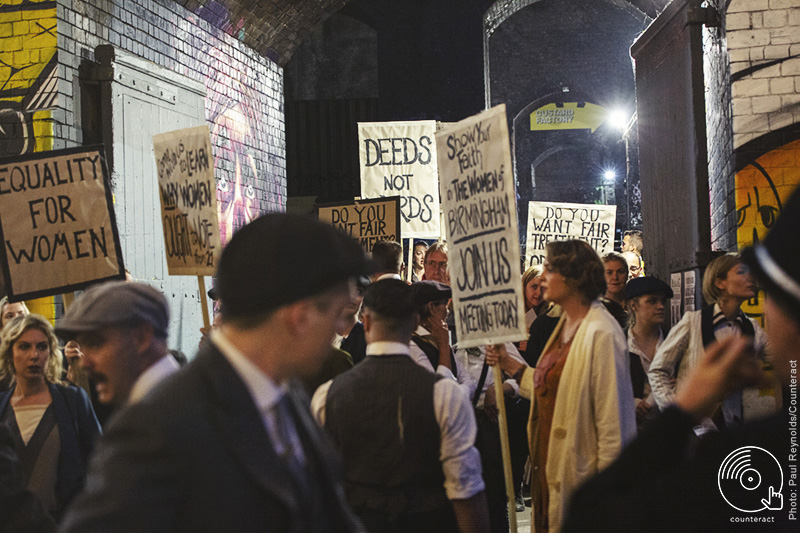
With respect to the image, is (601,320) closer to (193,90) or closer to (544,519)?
(544,519)

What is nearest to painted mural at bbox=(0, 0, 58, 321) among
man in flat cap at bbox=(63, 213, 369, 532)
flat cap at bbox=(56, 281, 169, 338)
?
flat cap at bbox=(56, 281, 169, 338)

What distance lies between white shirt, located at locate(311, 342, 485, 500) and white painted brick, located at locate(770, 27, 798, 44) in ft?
17.8

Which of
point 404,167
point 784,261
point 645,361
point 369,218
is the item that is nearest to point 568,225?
point 404,167

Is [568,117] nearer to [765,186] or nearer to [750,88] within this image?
[750,88]

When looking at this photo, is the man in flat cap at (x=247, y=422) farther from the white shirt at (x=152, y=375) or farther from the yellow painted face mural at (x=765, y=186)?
the yellow painted face mural at (x=765, y=186)

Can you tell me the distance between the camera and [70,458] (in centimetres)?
358

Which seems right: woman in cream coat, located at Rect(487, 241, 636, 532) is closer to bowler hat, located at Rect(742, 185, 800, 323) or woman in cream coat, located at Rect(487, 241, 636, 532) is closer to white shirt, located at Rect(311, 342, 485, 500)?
white shirt, located at Rect(311, 342, 485, 500)

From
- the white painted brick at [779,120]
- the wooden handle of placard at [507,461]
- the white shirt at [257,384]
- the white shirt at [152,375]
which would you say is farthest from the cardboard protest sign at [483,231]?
the white painted brick at [779,120]

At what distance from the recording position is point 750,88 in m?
7.14

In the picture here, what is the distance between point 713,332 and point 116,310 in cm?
352

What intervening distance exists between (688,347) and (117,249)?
11.0 feet

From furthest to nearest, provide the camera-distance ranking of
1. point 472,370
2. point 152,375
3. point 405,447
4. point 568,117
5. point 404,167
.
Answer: point 568,117, point 404,167, point 472,370, point 405,447, point 152,375

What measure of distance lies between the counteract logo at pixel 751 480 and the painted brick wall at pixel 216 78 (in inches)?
285

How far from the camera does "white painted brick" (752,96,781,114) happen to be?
23.2 feet
